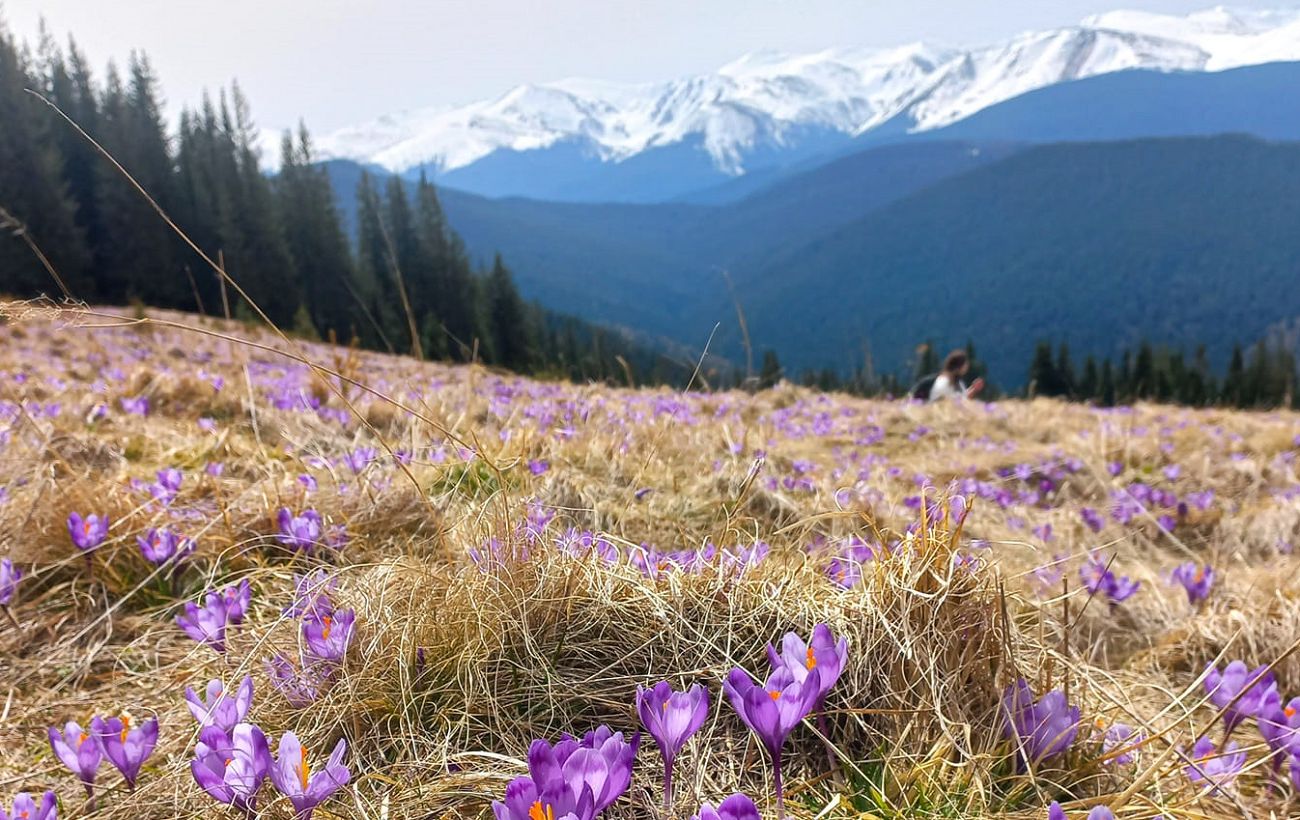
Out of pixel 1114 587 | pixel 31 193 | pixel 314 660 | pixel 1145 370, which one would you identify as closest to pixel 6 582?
pixel 314 660

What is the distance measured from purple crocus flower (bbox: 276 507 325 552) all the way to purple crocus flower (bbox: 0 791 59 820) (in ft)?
2.84

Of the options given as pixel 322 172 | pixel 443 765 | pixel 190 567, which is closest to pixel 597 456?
pixel 190 567

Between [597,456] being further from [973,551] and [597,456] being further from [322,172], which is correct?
[322,172]

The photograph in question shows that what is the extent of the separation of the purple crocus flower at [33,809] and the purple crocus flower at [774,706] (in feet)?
3.29

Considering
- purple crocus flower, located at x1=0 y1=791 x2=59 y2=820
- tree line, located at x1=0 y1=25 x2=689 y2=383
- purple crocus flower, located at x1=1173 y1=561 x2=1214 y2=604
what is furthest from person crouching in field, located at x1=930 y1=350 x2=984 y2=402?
tree line, located at x1=0 y1=25 x2=689 y2=383

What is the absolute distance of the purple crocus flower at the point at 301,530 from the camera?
6.53 ft

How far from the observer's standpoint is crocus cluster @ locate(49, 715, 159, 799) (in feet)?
3.85

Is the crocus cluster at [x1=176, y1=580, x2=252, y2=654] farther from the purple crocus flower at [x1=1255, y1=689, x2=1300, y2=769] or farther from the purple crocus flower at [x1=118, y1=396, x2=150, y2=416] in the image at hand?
the purple crocus flower at [x1=118, y1=396, x2=150, y2=416]

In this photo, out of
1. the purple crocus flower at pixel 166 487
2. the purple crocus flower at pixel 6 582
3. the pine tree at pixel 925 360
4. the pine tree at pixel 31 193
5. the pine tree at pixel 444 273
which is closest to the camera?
the purple crocus flower at pixel 6 582

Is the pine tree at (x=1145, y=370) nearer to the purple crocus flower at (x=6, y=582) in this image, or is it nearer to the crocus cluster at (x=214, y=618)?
the crocus cluster at (x=214, y=618)

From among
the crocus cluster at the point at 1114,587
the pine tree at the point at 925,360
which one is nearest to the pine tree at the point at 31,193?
the pine tree at the point at 925,360

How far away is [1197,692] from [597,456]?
2.30 metres

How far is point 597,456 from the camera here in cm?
330

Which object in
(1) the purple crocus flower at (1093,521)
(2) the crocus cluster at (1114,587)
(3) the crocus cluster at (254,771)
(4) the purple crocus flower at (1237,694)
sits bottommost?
(1) the purple crocus flower at (1093,521)
